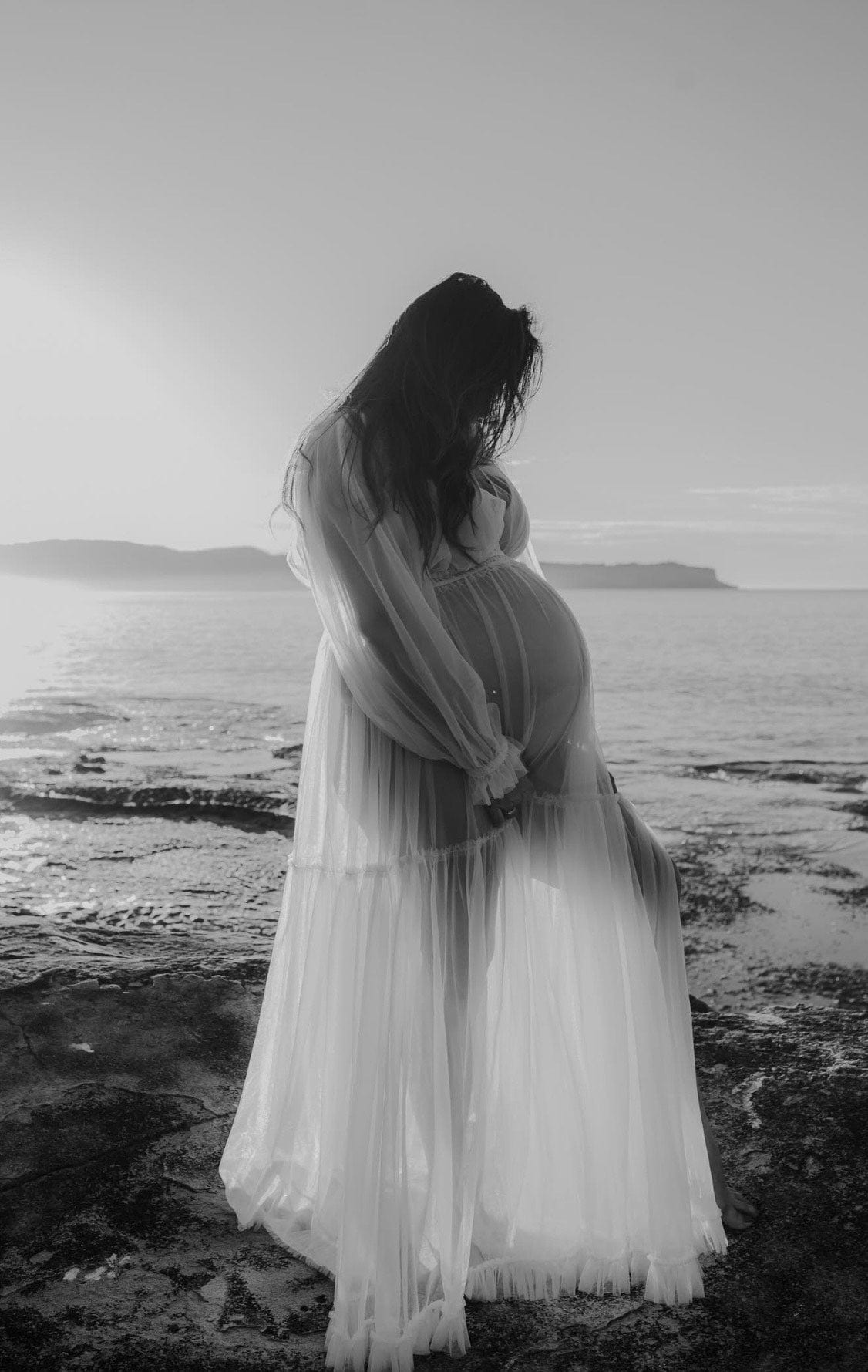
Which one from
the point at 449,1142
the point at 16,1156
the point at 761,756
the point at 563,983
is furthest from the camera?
the point at 761,756

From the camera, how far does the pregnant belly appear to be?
2064mm

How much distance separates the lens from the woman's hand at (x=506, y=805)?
2062mm

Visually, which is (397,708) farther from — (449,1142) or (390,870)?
(449,1142)

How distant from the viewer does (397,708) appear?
6.61 ft

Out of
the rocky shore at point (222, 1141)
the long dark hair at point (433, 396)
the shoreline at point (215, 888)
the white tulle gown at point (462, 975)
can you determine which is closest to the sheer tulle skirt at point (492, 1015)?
the white tulle gown at point (462, 975)

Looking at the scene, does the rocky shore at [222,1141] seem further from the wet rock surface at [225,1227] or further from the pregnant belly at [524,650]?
the pregnant belly at [524,650]

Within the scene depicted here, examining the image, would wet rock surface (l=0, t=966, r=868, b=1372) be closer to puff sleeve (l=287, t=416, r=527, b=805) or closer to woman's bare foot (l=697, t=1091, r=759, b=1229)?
woman's bare foot (l=697, t=1091, r=759, b=1229)

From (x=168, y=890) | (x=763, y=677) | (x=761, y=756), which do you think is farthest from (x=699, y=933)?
(x=763, y=677)

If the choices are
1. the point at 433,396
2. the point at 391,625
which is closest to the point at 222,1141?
the point at 391,625

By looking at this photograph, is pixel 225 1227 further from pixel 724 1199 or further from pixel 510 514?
pixel 510 514

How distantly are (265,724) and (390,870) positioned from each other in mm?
8872

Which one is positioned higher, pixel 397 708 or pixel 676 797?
pixel 397 708

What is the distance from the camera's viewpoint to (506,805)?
2.07m

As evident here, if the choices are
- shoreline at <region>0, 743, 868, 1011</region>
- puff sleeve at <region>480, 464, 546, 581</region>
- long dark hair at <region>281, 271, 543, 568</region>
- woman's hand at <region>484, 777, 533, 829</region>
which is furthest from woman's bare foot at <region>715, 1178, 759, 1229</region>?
shoreline at <region>0, 743, 868, 1011</region>
